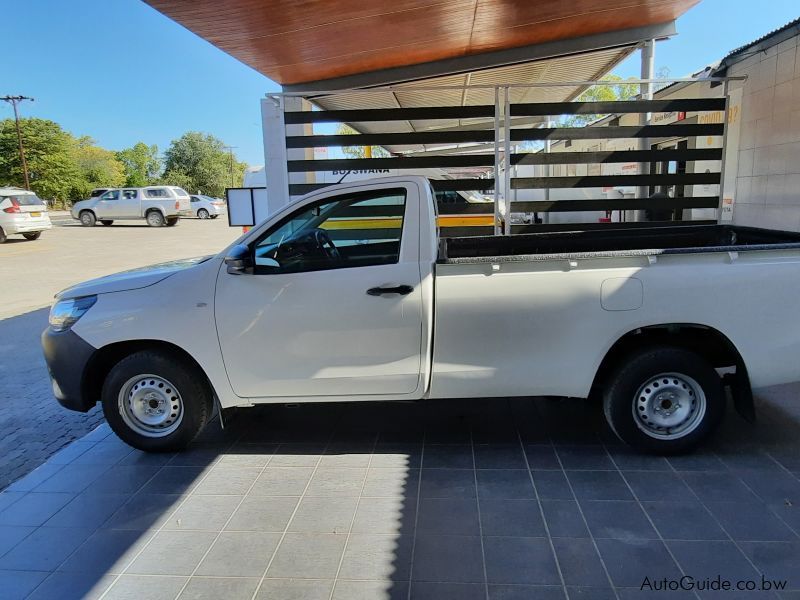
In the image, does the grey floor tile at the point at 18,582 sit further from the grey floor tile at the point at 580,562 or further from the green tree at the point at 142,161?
the green tree at the point at 142,161

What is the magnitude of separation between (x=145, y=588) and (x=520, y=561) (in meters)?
1.90

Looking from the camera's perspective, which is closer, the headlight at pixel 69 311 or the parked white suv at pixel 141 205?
the headlight at pixel 69 311

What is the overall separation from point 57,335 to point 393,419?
2620mm

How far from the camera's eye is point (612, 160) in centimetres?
721

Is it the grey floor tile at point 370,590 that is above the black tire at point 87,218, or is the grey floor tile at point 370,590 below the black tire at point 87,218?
below

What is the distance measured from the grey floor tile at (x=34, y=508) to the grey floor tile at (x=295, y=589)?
65.4 inches

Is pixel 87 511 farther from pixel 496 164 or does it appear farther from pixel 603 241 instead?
pixel 496 164

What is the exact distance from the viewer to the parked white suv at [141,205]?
29.6 metres

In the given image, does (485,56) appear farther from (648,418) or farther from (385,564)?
(385,564)

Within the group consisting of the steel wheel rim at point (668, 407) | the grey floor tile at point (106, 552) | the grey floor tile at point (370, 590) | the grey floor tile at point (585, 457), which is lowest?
the grey floor tile at point (106, 552)

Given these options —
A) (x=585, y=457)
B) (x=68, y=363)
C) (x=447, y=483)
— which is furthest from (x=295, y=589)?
(x=68, y=363)

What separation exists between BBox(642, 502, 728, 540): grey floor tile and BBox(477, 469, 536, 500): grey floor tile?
0.70m

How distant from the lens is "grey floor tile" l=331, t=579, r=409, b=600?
272cm

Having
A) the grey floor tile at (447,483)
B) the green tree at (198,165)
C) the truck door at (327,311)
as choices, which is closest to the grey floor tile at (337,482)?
the grey floor tile at (447,483)
